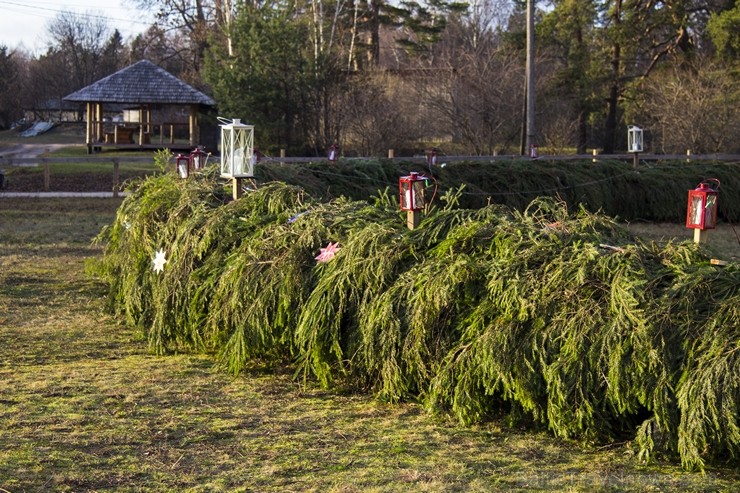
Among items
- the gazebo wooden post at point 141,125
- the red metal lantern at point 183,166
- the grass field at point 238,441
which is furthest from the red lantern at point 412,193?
the gazebo wooden post at point 141,125

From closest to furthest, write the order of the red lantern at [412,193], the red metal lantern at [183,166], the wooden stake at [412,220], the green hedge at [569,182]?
the red lantern at [412,193]
the wooden stake at [412,220]
the red metal lantern at [183,166]
the green hedge at [569,182]

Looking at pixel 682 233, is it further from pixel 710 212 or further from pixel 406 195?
pixel 406 195

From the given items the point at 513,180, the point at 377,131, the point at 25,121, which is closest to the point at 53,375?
the point at 513,180

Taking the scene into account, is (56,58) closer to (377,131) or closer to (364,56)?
(364,56)

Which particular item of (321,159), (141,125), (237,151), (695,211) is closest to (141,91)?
(141,125)

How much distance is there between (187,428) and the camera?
498 cm

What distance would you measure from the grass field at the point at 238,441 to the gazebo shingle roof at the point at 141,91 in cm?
2598

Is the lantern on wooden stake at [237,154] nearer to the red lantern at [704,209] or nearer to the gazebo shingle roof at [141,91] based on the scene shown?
the red lantern at [704,209]

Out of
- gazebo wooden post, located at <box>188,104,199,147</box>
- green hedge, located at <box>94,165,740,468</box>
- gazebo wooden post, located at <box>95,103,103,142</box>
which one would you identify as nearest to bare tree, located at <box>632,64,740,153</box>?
gazebo wooden post, located at <box>188,104,199,147</box>

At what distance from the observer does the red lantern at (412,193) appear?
607 cm

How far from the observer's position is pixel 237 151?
784 cm

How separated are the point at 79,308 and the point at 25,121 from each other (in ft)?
151

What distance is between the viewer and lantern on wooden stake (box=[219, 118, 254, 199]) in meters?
7.83

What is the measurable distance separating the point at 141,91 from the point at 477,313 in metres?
29.1
